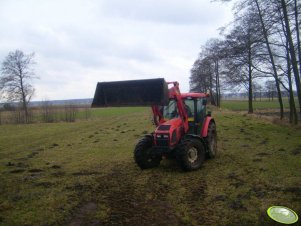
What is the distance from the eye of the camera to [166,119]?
895cm

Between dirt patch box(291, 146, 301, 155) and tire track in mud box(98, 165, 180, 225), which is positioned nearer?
tire track in mud box(98, 165, 180, 225)

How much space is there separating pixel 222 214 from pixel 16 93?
132ft

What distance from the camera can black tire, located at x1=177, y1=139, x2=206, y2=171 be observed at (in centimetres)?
776

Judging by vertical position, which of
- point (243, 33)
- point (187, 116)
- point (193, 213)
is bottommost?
point (193, 213)

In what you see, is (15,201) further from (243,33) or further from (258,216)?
(243,33)

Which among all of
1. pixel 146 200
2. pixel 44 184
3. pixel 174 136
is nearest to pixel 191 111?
pixel 174 136

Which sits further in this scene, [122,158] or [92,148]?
[92,148]

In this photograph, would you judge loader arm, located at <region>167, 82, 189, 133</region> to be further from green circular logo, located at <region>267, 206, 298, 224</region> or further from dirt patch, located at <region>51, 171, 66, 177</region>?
green circular logo, located at <region>267, 206, 298, 224</region>

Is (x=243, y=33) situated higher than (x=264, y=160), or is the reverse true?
(x=243, y=33)

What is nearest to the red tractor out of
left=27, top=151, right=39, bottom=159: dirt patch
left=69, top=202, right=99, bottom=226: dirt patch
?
left=69, top=202, right=99, bottom=226: dirt patch

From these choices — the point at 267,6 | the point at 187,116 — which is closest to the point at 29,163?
the point at 187,116

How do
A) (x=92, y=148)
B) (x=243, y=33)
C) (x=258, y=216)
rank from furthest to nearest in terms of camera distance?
(x=243, y=33) → (x=92, y=148) → (x=258, y=216)

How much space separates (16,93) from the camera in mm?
41031

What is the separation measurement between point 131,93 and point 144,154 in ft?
5.92
